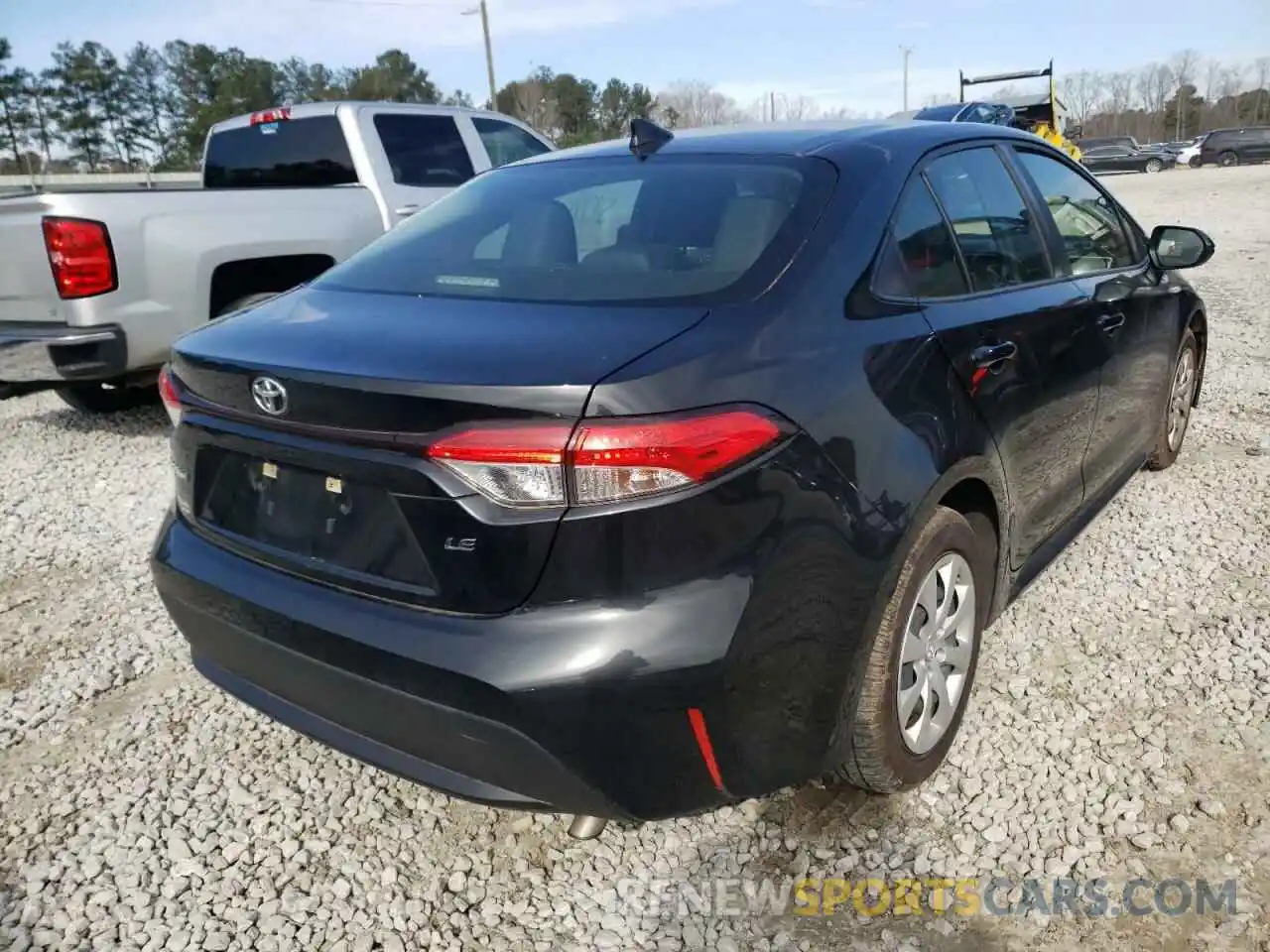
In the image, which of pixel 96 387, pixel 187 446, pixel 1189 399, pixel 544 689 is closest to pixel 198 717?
pixel 187 446

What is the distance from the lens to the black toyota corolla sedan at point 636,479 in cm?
172

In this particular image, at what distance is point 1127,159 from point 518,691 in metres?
47.3

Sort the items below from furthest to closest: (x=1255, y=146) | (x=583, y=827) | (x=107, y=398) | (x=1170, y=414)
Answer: (x=1255, y=146), (x=107, y=398), (x=1170, y=414), (x=583, y=827)

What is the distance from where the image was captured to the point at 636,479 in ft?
5.55

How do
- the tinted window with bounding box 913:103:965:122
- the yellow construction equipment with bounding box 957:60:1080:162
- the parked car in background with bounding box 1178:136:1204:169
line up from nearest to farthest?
the tinted window with bounding box 913:103:965:122
the yellow construction equipment with bounding box 957:60:1080:162
the parked car in background with bounding box 1178:136:1204:169

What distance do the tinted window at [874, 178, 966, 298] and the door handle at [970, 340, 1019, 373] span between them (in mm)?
166

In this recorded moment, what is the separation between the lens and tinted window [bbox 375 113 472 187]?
21.6 feet

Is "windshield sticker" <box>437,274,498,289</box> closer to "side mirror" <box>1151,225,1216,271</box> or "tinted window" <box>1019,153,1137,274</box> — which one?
"tinted window" <box>1019,153,1137,274</box>

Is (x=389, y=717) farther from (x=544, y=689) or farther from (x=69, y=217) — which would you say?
(x=69, y=217)

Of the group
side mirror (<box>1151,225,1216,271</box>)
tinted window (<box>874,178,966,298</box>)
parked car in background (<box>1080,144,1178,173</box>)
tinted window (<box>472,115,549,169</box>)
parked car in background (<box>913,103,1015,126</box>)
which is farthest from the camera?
parked car in background (<box>1080,144,1178,173</box>)

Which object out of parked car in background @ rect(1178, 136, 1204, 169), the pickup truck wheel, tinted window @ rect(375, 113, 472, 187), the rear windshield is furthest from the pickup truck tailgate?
parked car in background @ rect(1178, 136, 1204, 169)

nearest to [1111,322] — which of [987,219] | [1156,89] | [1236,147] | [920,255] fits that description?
[987,219]

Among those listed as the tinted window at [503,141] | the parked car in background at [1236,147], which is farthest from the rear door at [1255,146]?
the tinted window at [503,141]

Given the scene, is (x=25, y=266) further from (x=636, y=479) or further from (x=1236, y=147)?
(x=1236, y=147)
